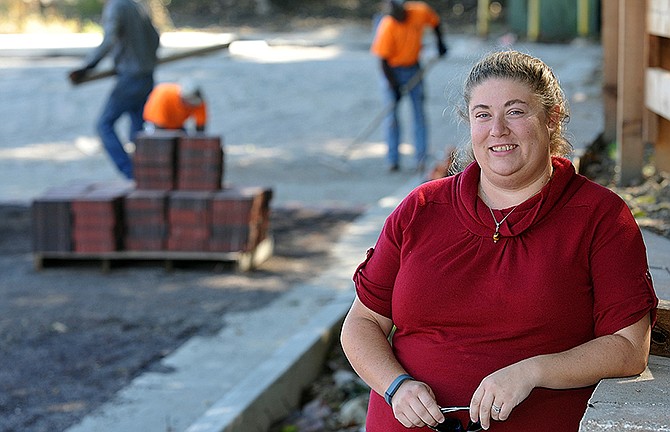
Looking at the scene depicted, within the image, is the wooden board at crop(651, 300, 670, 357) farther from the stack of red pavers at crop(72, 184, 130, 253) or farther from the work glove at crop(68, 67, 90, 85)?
the work glove at crop(68, 67, 90, 85)

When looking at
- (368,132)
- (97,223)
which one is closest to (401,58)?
(368,132)

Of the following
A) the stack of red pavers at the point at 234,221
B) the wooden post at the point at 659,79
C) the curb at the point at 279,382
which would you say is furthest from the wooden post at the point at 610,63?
the stack of red pavers at the point at 234,221

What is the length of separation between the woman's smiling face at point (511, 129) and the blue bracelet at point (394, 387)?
53 cm

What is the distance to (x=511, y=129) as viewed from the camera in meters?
2.63

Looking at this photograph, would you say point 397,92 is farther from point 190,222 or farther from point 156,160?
point 190,222

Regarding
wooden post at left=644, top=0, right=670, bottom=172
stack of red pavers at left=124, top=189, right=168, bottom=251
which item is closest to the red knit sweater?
wooden post at left=644, top=0, right=670, bottom=172

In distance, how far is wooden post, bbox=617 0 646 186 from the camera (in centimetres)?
535

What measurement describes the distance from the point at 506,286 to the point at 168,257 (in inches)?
220

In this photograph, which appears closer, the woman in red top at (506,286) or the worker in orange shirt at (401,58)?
the woman in red top at (506,286)

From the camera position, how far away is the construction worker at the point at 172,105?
9.64m

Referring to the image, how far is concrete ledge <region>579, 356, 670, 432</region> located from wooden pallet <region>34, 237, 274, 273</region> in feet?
17.7

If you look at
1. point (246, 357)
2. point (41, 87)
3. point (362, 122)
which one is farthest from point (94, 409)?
point (41, 87)

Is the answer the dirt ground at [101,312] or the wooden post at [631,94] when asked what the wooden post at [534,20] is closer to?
the dirt ground at [101,312]

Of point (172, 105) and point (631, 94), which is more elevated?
point (631, 94)
